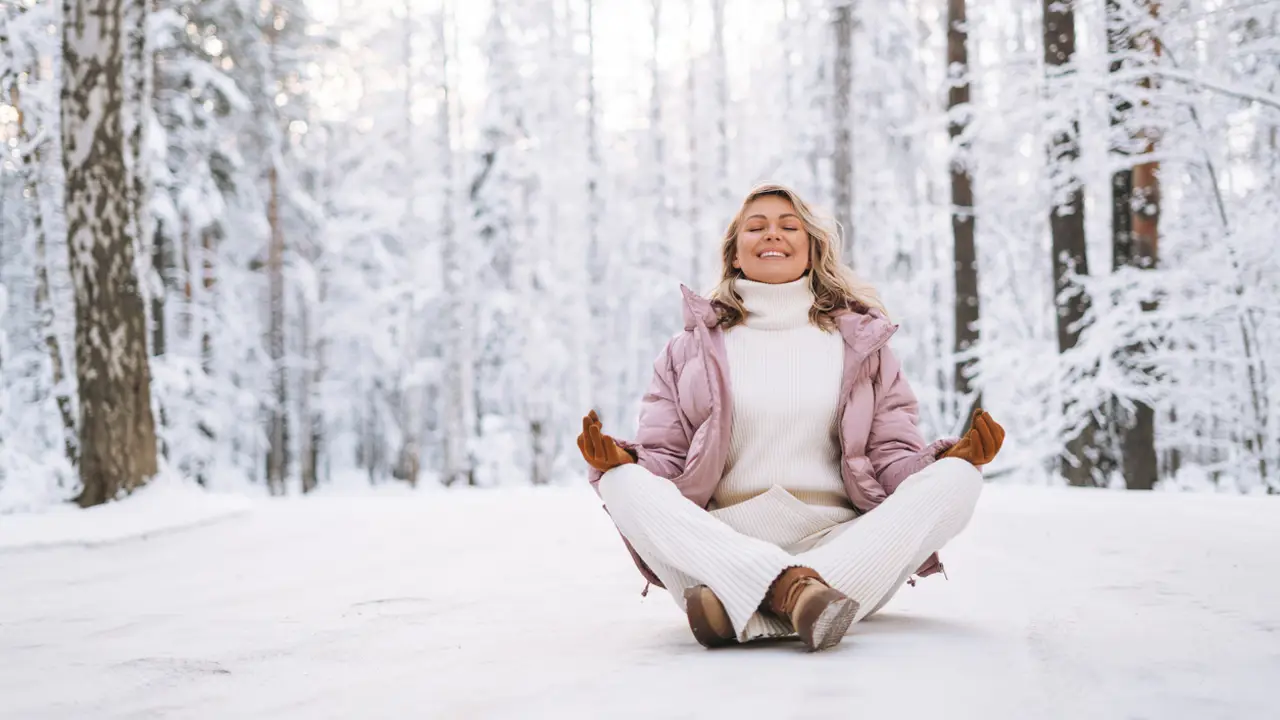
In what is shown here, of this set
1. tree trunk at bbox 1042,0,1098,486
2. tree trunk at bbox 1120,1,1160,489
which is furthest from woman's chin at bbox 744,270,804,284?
tree trunk at bbox 1042,0,1098,486

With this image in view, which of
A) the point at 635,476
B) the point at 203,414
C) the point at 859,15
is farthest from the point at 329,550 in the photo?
the point at 859,15

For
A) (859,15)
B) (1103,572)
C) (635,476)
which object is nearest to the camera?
(635,476)

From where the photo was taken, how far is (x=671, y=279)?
82.9 feet

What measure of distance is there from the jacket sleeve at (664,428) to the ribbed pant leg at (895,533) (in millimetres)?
598

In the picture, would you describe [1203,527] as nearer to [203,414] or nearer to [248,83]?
[203,414]

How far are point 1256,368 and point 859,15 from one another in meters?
9.29

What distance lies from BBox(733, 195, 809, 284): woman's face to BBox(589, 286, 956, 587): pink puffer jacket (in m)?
0.23

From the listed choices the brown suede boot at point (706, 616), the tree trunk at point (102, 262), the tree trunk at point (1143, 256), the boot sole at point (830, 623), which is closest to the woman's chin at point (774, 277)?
the brown suede boot at point (706, 616)

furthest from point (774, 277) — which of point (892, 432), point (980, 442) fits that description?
point (980, 442)

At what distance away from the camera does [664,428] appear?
379cm

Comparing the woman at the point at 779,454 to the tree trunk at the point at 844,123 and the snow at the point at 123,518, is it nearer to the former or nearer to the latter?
the snow at the point at 123,518

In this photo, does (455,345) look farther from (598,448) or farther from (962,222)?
(598,448)

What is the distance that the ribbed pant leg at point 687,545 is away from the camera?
10.3 ft

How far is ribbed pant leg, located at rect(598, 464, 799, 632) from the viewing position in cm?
315
